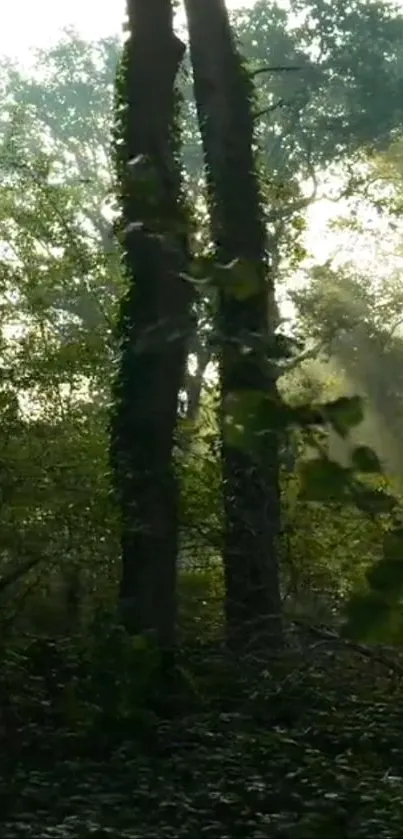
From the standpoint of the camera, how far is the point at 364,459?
1.34 metres

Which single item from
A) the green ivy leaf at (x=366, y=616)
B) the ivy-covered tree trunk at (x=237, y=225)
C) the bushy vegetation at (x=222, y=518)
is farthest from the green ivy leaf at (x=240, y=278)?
the ivy-covered tree trunk at (x=237, y=225)

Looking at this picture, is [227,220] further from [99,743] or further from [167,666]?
[99,743]

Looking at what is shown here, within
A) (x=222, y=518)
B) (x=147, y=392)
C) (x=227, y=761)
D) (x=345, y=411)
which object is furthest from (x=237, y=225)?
(x=345, y=411)

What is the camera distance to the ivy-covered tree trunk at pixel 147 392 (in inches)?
267

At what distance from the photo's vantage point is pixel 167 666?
5.72m

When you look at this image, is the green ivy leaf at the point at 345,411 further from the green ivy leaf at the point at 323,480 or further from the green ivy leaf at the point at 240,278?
the green ivy leaf at the point at 240,278

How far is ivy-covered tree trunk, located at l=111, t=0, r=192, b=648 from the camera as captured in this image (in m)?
6.79

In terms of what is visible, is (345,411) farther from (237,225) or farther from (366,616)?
(237,225)

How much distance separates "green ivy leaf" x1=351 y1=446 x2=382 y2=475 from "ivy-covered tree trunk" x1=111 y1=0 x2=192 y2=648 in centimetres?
519

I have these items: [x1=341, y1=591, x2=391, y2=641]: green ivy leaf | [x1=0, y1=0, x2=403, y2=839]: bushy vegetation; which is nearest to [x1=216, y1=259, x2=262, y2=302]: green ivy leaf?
[x1=0, y1=0, x2=403, y2=839]: bushy vegetation

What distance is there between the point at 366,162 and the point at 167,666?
13670mm

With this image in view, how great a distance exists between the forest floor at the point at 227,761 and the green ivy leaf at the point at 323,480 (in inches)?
69.9

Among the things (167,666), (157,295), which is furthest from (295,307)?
(167,666)

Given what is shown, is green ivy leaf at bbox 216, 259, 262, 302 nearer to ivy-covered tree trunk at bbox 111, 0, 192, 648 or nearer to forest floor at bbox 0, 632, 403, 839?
forest floor at bbox 0, 632, 403, 839
